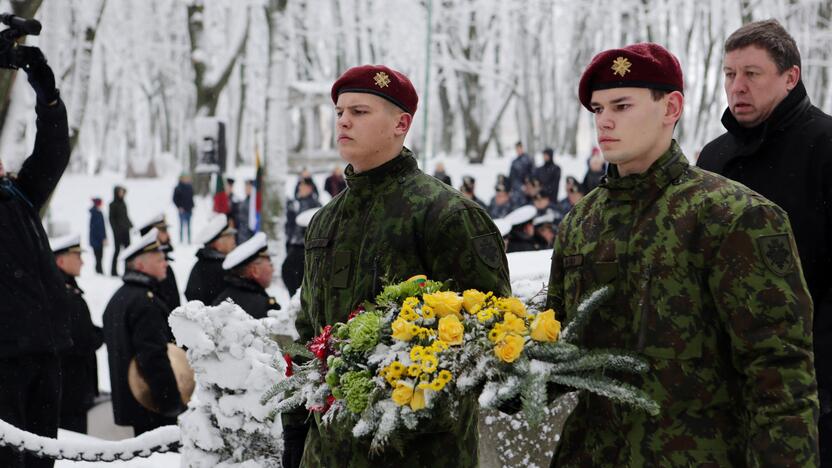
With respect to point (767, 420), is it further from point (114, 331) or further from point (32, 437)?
point (114, 331)

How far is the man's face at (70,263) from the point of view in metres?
9.15

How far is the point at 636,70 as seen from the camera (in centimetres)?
279

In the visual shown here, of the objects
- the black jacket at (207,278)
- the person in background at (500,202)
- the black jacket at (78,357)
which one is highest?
the black jacket at (207,278)

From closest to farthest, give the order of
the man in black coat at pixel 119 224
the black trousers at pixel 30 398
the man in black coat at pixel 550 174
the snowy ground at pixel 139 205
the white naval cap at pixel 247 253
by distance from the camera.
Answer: the black trousers at pixel 30 398 < the white naval cap at pixel 247 253 < the snowy ground at pixel 139 205 < the man in black coat at pixel 550 174 < the man in black coat at pixel 119 224

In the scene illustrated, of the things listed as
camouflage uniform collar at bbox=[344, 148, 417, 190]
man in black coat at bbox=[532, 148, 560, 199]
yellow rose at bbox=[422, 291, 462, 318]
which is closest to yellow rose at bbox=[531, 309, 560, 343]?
yellow rose at bbox=[422, 291, 462, 318]

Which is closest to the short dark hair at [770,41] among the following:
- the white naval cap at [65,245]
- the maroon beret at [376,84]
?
the maroon beret at [376,84]

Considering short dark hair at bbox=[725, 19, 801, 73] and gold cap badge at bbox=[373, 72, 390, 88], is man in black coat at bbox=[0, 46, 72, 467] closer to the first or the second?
gold cap badge at bbox=[373, 72, 390, 88]

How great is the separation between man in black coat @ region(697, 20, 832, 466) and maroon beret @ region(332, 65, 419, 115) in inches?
44.1

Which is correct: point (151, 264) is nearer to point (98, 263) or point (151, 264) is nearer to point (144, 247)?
point (144, 247)

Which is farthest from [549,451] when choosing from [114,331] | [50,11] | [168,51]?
[168,51]

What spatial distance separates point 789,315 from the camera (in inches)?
97.0

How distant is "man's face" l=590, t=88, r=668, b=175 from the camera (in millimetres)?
2773

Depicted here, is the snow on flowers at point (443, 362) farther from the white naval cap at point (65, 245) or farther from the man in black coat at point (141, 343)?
the white naval cap at point (65, 245)

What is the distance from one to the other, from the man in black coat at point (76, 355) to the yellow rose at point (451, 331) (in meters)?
4.94
